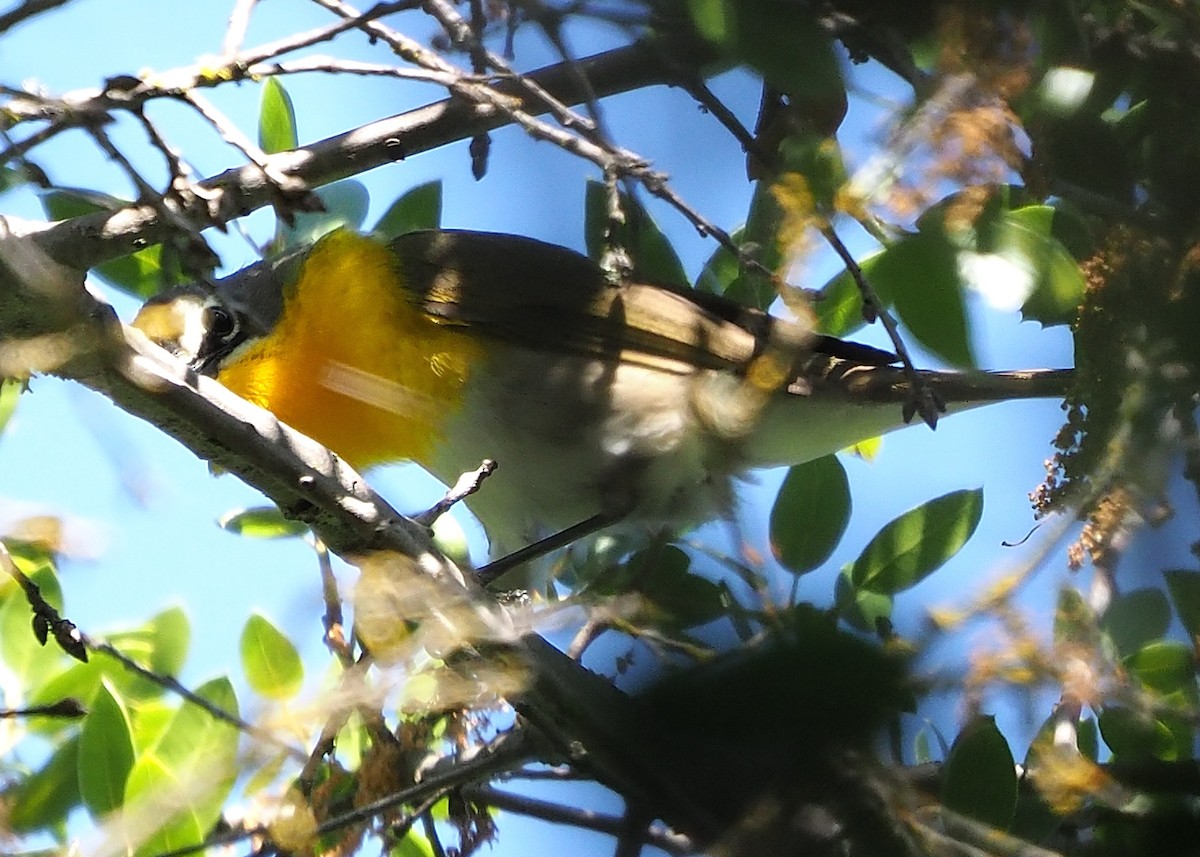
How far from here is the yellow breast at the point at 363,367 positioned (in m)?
3.23

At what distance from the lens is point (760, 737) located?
81 cm

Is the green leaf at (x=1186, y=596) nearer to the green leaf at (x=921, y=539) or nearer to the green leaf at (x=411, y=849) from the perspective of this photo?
the green leaf at (x=921, y=539)

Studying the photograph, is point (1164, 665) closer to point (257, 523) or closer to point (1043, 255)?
point (1043, 255)

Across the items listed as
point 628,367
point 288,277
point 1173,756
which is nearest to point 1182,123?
point 1173,756

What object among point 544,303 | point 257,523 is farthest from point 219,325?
→ point 544,303

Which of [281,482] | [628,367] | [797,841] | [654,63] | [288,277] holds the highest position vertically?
[288,277]

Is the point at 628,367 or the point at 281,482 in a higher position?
the point at 628,367

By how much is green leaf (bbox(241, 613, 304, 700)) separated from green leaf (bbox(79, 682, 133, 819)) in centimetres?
32

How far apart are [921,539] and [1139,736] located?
273 mm

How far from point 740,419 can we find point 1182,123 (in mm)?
1433

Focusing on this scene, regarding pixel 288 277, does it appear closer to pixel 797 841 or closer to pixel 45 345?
pixel 45 345

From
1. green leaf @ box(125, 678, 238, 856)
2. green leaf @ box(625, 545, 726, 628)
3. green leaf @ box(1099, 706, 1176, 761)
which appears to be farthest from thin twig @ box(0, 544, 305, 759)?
green leaf @ box(1099, 706, 1176, 761)

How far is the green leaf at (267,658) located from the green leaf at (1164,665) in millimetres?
2050

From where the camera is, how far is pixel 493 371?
326 cm
